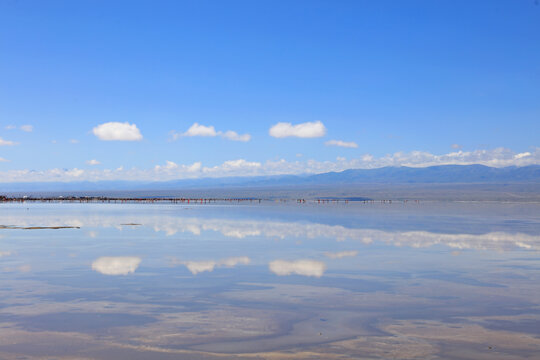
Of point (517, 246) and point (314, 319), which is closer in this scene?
point (314, 319)

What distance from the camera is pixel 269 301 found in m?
15.3

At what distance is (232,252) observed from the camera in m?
26.1

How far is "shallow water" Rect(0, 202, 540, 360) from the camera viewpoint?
11086 millimetres

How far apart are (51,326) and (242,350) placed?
4774mm

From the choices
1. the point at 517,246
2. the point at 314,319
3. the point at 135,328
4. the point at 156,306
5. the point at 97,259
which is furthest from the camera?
the point at 517,246

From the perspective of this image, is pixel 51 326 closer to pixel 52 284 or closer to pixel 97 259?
pixel 52 284

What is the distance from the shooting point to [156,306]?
14617 mm

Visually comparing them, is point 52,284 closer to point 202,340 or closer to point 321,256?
Result: point 202,340

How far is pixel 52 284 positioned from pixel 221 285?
5.53 metres

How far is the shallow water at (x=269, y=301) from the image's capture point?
1109 cm

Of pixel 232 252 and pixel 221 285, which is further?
pixel 232 252

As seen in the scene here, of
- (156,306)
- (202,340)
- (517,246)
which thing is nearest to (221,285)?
(156,306)

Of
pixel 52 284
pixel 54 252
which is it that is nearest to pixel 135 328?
pixel 52 284

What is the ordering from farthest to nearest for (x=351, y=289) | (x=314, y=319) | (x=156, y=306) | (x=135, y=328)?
1. (x=351, y=289)
2. (x=156, y=306)
3. (x=314, y=319)
4. (x=135, y=328)
